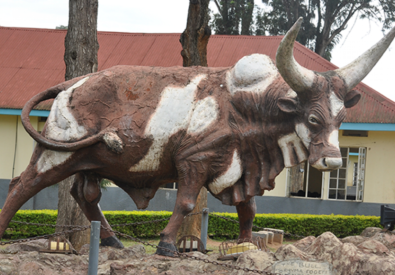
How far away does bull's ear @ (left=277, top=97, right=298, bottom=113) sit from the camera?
4.16 m

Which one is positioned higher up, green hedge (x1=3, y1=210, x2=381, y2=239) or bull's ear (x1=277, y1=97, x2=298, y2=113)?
bull's ear (x1=277, y1=97, x2=298, y2=113)

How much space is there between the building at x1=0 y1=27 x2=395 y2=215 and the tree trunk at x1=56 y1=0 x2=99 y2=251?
14.7 feet

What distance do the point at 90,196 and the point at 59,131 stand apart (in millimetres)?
707

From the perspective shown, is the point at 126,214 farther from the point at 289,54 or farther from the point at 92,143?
the point at 289,54

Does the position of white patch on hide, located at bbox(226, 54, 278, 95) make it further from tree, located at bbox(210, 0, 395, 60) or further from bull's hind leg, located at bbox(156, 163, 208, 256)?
tree, located at bbox(210, 0, 395, 60)

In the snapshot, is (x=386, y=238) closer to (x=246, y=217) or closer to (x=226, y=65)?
(x=246, y=217)

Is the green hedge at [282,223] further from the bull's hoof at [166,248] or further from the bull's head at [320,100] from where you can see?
the bull's head at [320,100]

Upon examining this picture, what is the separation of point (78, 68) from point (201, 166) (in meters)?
3.33

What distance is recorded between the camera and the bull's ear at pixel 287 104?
13.6ft

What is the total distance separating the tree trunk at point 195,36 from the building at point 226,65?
4129 millimetres

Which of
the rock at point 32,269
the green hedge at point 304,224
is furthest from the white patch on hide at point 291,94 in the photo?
the green hedge at point 304,224

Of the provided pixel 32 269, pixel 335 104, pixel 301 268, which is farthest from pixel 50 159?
pixel 335 104

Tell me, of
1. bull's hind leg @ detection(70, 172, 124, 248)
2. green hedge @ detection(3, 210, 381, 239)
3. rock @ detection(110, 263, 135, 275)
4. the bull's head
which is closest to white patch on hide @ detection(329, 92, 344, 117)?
the bull's head

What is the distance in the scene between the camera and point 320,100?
4117mm
